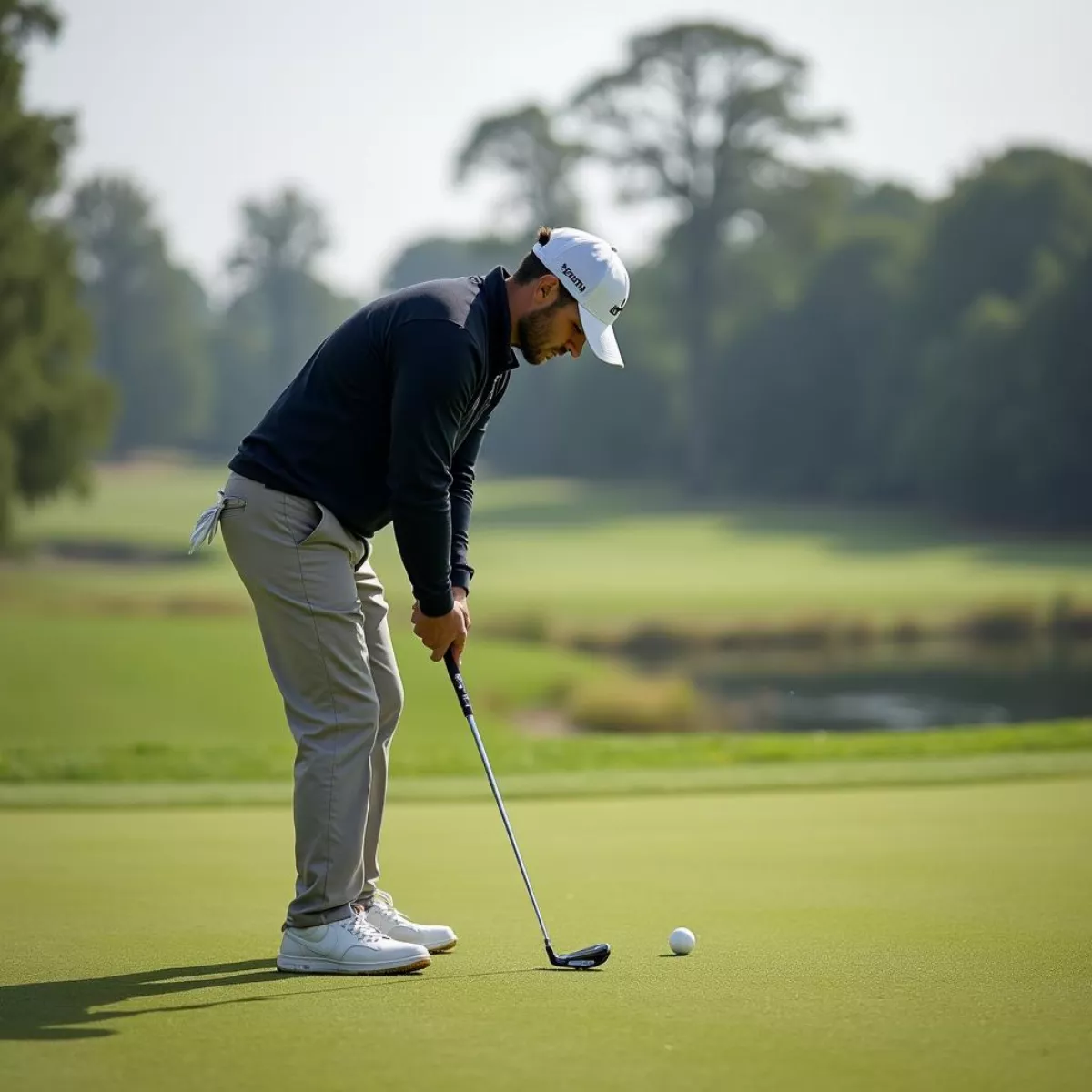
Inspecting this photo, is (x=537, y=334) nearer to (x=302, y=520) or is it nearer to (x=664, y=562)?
(x=302, y=520)

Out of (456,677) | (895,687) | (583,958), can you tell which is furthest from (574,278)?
(895,687)

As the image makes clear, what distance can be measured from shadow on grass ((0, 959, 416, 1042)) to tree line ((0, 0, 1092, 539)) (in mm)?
23422

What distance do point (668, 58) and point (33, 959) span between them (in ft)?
126

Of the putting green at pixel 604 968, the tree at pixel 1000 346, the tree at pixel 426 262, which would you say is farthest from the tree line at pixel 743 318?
the putting green at pixel 604 968

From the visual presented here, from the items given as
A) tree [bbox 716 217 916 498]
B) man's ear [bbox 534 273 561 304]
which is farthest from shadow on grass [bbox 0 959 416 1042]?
tree [bbox 716 217 916 498]

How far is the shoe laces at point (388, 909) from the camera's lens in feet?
11.7

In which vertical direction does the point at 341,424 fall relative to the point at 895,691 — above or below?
above

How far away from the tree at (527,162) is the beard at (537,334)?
37.8m

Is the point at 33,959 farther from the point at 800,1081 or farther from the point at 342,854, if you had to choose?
the point at 800,1081

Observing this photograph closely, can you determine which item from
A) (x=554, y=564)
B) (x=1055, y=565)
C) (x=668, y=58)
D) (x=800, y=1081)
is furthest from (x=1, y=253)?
(x=800, y=1081)

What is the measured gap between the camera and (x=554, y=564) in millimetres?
29312

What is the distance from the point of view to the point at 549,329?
3.50m

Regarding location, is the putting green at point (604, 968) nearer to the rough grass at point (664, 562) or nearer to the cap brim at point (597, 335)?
the cap brim at point (597, 335)

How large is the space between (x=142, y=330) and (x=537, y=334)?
4548cm
